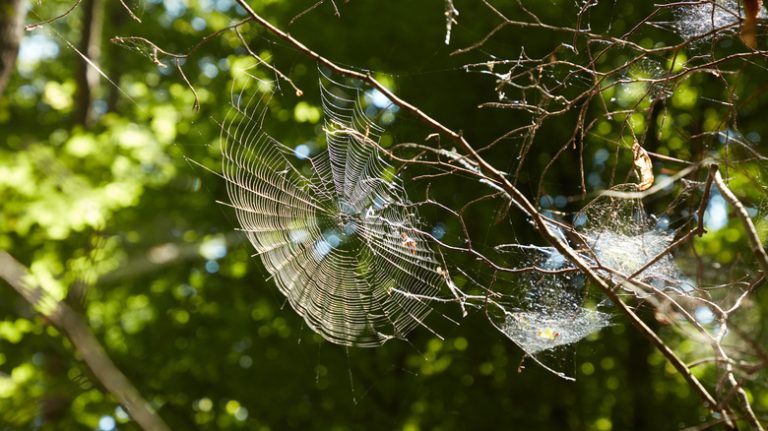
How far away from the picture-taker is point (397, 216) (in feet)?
9.85

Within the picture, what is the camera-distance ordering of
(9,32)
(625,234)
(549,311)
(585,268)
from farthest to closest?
1. (9,32)
2. (625,234)
3. (549,311)
4. (585,268)

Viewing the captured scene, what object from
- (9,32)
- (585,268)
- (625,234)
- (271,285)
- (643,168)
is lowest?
(9,32)

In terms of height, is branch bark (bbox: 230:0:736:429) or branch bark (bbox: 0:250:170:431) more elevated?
branch bark (bbox: 230:0:736:429)

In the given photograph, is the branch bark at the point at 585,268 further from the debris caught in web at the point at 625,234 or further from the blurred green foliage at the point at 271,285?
the blurred green foliage at the point at 271,285

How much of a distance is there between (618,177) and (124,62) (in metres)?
5.98

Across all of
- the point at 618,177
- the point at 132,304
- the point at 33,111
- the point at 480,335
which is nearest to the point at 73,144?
the point at 132,304

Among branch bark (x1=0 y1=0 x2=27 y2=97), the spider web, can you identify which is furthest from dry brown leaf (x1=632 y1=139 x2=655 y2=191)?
branch bark (x1=0 y1=0 x2=27 y2=97)

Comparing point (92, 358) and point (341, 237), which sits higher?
point (341, 237)

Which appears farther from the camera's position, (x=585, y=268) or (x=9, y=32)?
(x=9, y=32)

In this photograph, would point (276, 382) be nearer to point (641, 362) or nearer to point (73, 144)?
point (73, 144)

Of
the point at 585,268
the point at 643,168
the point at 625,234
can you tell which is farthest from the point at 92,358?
the point at 625,234

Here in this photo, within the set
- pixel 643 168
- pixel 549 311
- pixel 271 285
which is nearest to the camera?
pixel 643 168

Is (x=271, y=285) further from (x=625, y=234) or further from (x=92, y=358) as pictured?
(x=92, y=358)

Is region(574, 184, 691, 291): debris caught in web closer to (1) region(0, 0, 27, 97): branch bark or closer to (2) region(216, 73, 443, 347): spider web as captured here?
(2) region(216, 73, 443, 347): spider web
